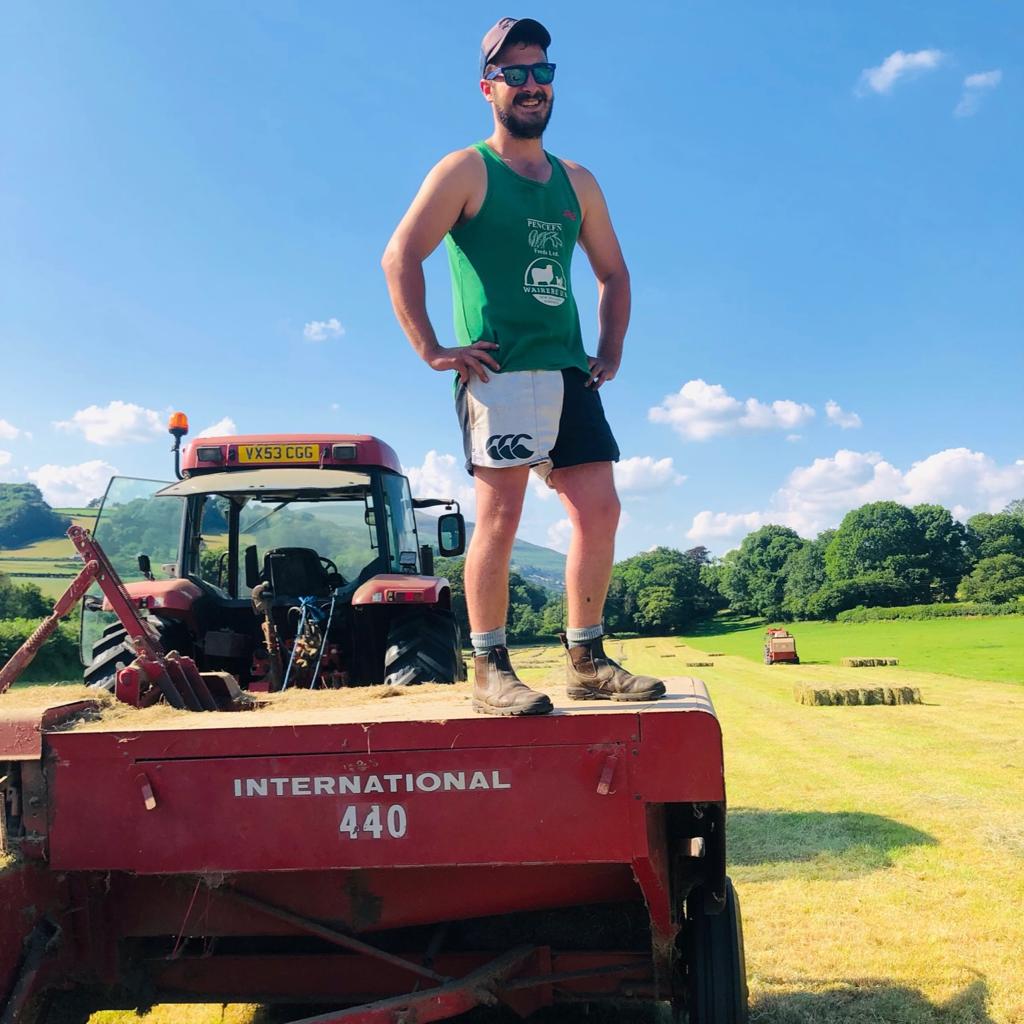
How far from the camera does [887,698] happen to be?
1759cm

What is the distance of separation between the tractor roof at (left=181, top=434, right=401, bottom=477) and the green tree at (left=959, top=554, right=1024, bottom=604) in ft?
198

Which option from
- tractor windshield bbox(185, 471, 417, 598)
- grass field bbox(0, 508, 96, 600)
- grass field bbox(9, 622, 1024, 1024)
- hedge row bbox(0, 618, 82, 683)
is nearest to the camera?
grass field bbox(9, 622, 1024, 1024)

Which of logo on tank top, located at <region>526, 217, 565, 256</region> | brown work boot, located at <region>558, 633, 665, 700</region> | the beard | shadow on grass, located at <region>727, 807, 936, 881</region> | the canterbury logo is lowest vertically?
shadow on grass, located at <region>727, 807, 936, 881</region>

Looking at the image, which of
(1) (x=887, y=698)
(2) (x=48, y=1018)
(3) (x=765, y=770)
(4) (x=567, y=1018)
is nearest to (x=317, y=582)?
(4) (x=567, y=1018)

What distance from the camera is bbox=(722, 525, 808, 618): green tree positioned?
88312mm

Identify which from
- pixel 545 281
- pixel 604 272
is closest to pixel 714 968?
pixel 545 281

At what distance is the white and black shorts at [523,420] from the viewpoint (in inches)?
106

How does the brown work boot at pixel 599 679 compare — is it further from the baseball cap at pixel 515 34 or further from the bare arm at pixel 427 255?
the baseball cap at pixel 515 34

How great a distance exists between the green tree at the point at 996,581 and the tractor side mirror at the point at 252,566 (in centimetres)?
6022

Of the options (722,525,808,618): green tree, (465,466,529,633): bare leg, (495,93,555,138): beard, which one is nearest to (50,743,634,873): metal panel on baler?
(465,466,529,633): bare leg

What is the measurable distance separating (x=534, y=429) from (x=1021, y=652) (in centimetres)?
3051

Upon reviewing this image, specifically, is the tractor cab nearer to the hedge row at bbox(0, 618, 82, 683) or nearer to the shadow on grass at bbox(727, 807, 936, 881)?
the shadow on grass at bbox(727, 807, 936, 881)

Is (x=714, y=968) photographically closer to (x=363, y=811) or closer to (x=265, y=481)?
(x=363, y=811)

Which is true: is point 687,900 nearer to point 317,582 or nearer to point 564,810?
point 564,810
